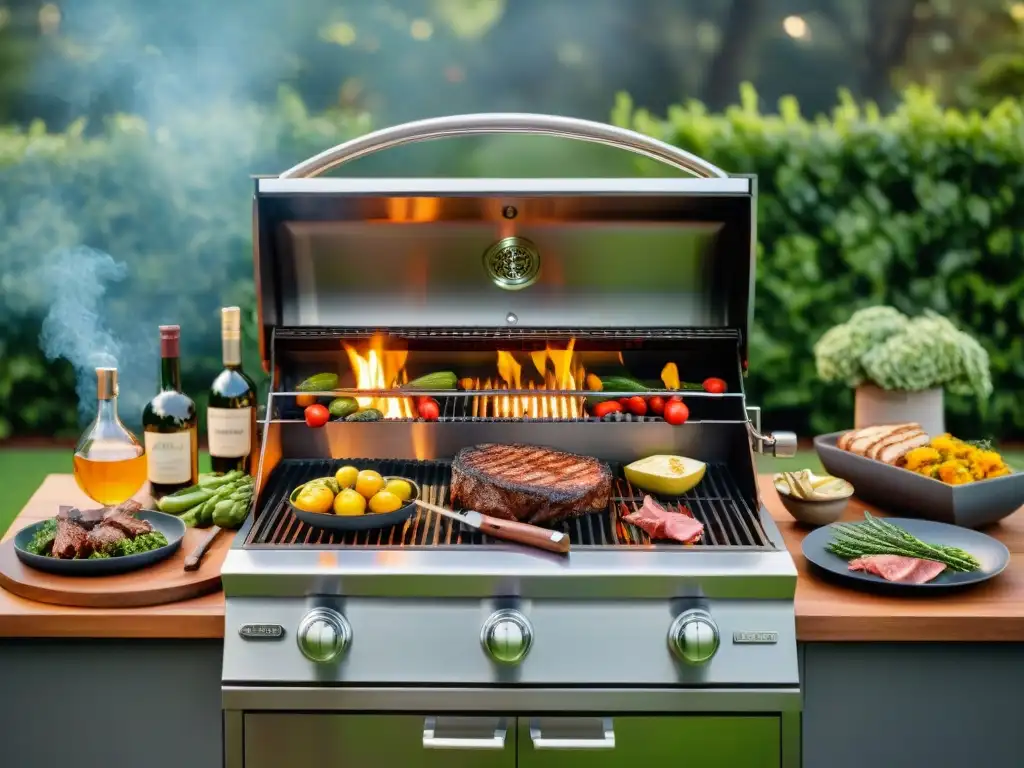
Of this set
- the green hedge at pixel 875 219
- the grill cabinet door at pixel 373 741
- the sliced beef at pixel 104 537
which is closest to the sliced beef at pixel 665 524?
the grill cabinet door at pixel 373 741

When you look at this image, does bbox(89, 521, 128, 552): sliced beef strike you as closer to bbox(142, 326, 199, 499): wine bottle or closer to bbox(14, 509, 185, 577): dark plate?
bbox(14, 509, 185, 577): dark plate

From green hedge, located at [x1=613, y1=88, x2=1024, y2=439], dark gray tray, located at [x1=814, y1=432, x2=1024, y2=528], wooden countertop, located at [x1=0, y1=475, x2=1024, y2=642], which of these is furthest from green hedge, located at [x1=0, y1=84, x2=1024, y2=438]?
wooden countertop, located at [x1=0, y1=475, x2=1024, y2=642]

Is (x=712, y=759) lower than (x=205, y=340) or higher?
lower

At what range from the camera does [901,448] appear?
312 centimetres

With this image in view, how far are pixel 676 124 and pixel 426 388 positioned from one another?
4.16m

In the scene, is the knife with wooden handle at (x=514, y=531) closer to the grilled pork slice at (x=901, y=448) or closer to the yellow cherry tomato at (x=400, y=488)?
the yellow cherry tomato at (x=400, y=488)

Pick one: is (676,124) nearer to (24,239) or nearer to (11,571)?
(24,239)

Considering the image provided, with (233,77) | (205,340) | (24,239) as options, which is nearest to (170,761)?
(205,340)

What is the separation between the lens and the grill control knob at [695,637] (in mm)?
2295

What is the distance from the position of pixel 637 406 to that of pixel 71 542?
157cm

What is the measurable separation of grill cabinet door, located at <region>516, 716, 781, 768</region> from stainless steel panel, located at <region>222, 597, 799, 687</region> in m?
0.10

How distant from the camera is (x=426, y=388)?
3.00m

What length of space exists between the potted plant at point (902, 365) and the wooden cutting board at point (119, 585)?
321cm

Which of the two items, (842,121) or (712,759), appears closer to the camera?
(712,759)
